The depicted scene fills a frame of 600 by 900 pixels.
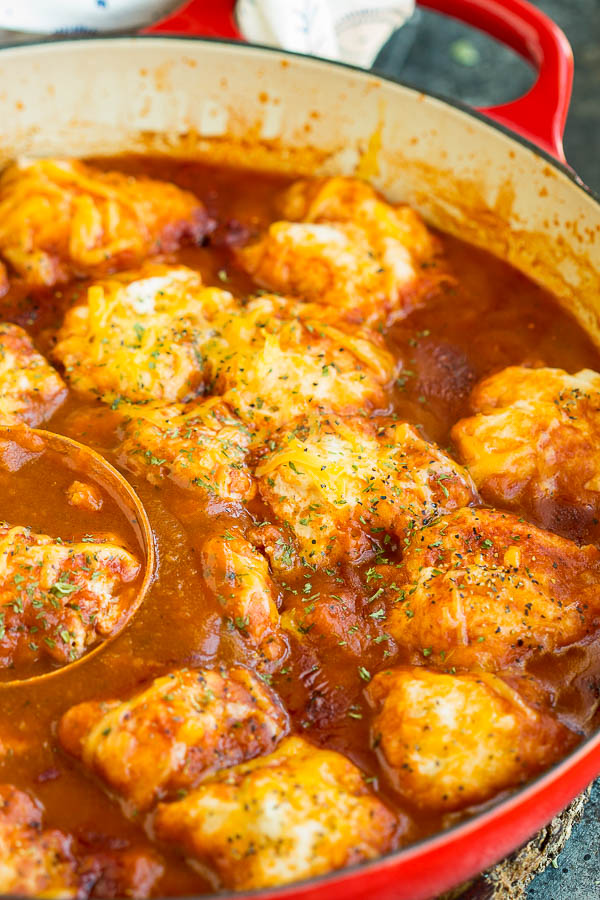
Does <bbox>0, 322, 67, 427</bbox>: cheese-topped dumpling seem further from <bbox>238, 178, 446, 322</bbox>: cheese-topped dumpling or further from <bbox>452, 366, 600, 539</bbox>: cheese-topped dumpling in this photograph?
<bbox>452, 366, 600, 539</bbox>: cheese-topped dumpling

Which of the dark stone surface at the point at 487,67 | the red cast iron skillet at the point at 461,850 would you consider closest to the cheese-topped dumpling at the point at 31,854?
the red cast iron skillet at the point at 461,850

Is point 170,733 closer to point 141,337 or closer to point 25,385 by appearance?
point 25,385

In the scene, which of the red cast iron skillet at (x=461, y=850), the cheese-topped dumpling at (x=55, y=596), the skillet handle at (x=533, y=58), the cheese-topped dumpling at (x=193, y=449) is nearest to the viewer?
the red cast iron skillet at (x=461, y=850)

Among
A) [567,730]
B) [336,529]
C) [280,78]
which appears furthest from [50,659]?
[280,78]

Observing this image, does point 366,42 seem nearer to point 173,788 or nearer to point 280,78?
point 280,78

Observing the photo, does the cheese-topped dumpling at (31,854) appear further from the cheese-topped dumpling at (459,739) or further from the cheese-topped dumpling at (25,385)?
the cheese-topped dumpling at (25,385)

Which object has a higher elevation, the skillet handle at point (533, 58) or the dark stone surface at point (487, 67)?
the skillet handle at point (533, 58)

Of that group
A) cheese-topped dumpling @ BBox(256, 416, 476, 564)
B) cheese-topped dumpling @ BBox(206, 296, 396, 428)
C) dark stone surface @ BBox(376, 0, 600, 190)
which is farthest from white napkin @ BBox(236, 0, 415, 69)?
dark stone surface @ BBox(376, 0, 600, 190)
